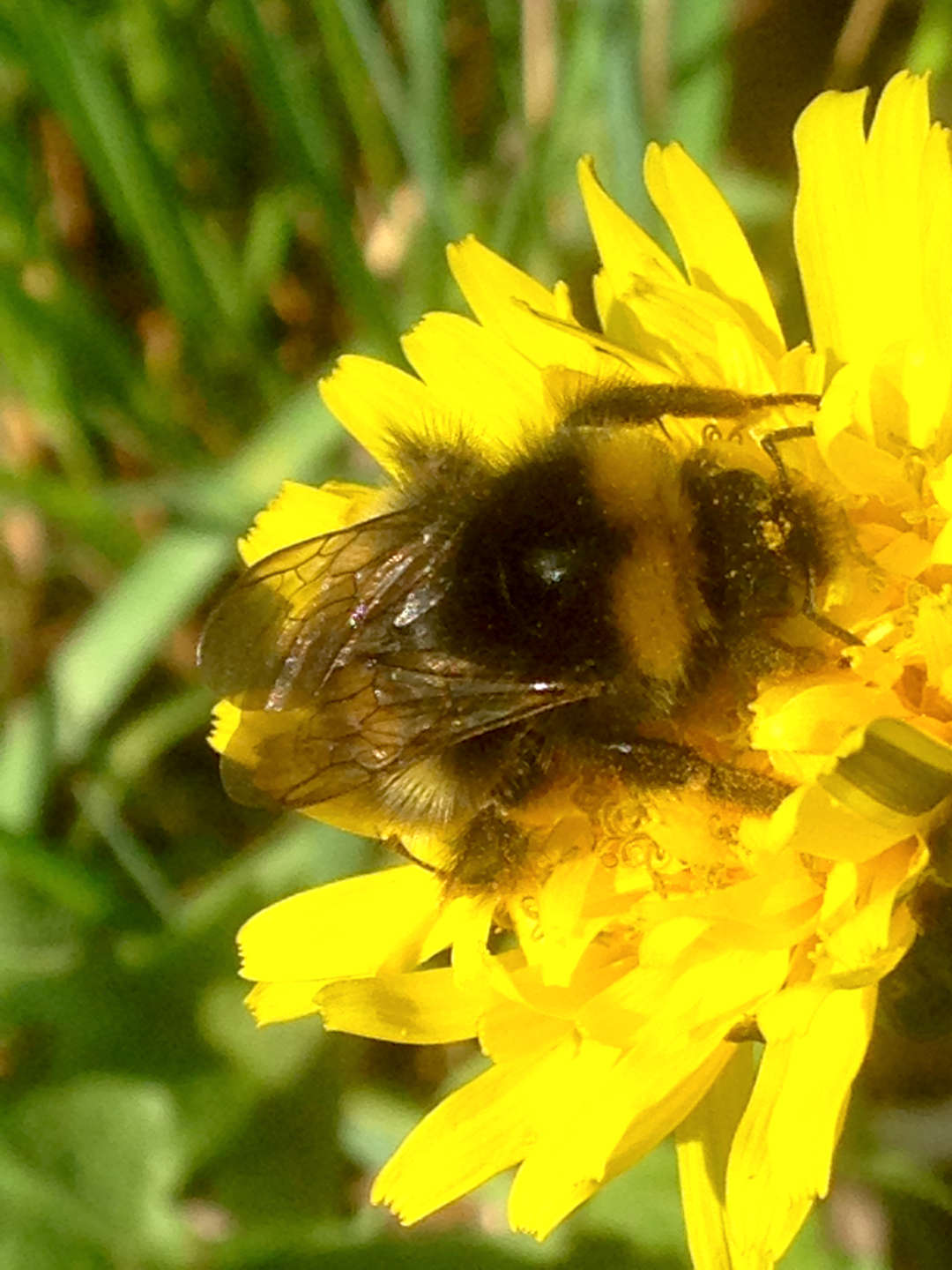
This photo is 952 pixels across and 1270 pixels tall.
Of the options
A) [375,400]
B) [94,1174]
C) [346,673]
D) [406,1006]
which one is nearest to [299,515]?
[375,400]

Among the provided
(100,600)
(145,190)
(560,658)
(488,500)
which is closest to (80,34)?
(145,190)

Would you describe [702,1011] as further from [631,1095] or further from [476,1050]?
[476,1050]

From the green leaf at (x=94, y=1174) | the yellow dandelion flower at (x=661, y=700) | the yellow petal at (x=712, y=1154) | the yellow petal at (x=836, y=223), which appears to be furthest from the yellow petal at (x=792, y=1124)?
the green leaf at (x=94, y=1174)

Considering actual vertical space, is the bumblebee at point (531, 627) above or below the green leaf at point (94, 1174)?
above

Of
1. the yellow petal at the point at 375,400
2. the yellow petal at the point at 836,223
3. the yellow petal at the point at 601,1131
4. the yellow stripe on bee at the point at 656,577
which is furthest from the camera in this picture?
the yellow petal at the point at 375,400

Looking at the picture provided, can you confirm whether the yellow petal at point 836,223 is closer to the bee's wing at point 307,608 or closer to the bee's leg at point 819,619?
the bee's leg at point 819,619

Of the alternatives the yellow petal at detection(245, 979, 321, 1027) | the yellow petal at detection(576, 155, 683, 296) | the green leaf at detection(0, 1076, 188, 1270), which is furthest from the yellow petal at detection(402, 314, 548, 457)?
the green leaf at detection(0, 1076, 188, 1270)

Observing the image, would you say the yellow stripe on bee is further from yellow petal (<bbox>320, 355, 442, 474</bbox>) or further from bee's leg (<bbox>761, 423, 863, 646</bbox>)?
yellow petal (<bbox>320, 355, 442, 474</bbox>)

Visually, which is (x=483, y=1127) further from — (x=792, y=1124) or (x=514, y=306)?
(x=514, y=306)

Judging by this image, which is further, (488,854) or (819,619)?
(488,854)
